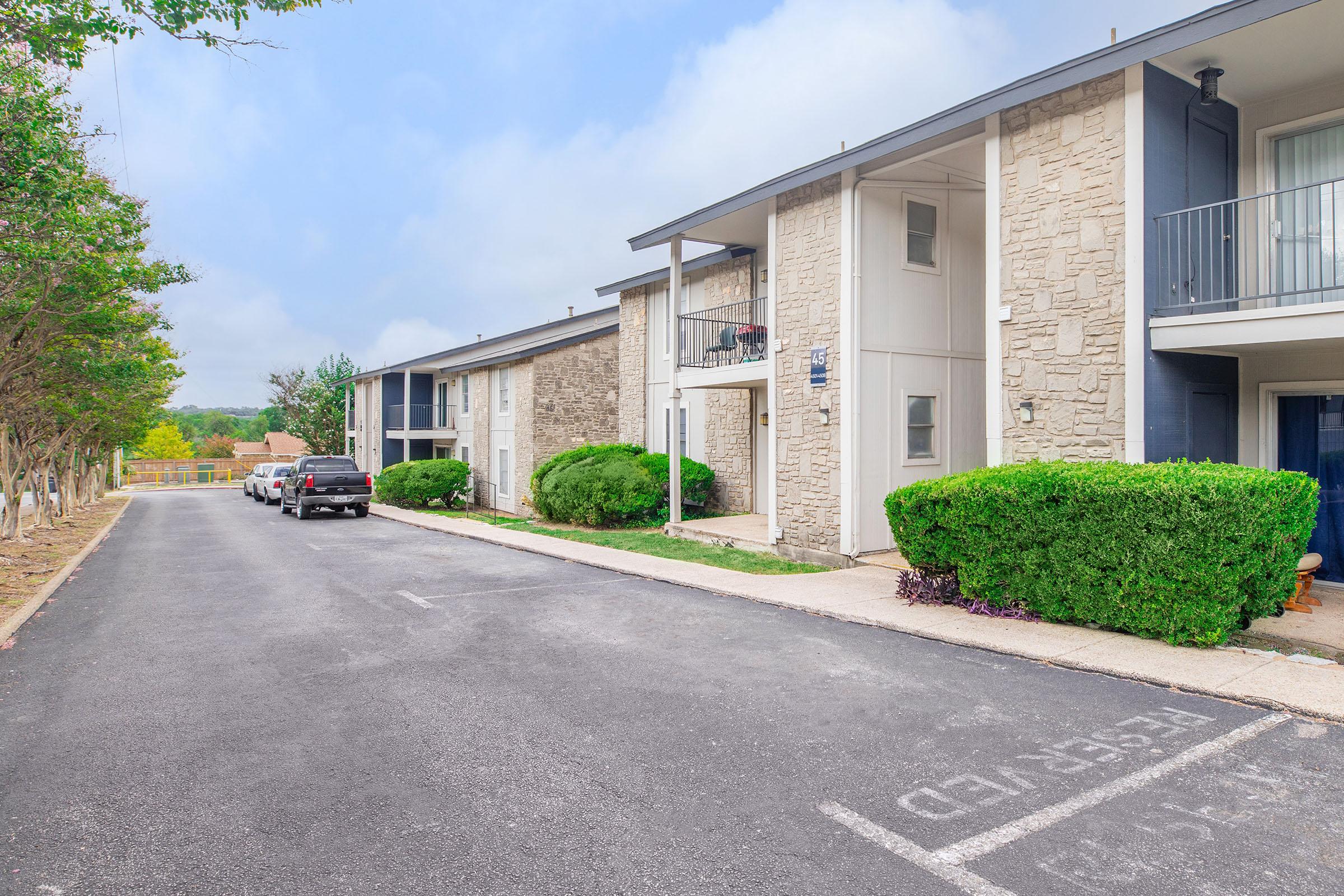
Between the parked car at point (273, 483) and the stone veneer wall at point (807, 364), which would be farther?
the parked car at point (273, 483)

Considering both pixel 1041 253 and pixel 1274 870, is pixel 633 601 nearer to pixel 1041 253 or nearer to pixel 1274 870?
pixel 1041 253

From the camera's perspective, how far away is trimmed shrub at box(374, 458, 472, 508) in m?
26.8

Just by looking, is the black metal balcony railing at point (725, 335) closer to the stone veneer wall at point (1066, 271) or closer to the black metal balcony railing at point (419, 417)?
the stone veneer wall at point (1066, 271)

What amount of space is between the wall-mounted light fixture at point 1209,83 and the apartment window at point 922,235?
4408 mm

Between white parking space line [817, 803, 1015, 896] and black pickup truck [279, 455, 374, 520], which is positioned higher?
black pickup truck [279, 455, 374, 520]

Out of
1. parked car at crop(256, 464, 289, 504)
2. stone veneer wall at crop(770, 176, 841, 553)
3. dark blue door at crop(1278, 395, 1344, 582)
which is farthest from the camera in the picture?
parked car at crop(256, 464, 289, 504)

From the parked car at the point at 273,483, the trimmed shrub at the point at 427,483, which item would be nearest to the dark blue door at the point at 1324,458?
the trimmed shrub at the point at 427,483

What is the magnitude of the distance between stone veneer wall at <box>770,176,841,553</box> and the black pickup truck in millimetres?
15241

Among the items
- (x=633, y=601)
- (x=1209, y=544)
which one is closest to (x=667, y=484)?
(x=633, y=601)

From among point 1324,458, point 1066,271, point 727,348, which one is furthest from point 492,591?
point 1324,458

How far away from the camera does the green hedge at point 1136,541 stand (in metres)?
6.51

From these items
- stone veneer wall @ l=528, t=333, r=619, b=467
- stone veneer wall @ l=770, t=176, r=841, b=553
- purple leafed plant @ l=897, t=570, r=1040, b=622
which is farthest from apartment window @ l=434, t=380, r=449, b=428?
purple leafed plant @ l=897, t=570, r=1040, b=622

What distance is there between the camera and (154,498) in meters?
39.4

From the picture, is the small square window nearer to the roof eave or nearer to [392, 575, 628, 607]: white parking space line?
the roof eave
